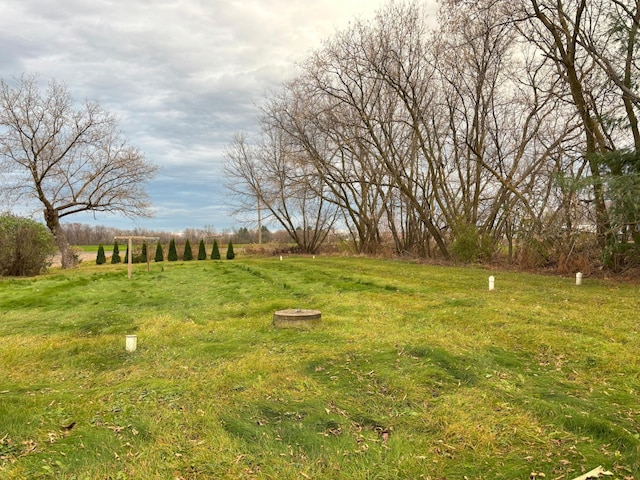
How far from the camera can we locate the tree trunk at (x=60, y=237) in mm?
21078

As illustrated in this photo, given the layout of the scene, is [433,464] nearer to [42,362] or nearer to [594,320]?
[42,362]

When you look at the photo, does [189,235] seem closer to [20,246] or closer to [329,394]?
[20,246]

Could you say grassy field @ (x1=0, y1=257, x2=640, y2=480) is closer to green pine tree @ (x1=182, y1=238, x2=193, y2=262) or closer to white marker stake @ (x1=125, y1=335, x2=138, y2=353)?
white marker stake @ (x1=125, y1=335, x2=138, y2=353)

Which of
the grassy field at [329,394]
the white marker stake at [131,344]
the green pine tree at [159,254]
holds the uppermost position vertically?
the green pine tree at [159,254]

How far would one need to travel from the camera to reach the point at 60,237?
21734mm

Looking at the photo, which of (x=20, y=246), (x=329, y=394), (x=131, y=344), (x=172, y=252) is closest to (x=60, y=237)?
(x=20, y=246)

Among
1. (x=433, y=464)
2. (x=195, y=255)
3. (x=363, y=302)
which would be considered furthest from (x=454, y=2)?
(x=195, y=255)

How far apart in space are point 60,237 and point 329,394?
2281 centimetres

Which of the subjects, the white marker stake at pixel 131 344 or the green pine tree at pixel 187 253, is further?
the green pine tree at pixel 187 253

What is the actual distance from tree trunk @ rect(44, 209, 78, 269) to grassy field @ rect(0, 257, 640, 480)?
16.7m

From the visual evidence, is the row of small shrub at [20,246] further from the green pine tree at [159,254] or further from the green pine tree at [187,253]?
the green pine tree at [159,254]

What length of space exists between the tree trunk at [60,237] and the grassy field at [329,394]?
1673 cm

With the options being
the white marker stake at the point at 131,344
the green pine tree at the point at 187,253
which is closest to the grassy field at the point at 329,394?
the white marker stake at the point at 131,344

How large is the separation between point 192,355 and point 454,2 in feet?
40.0
